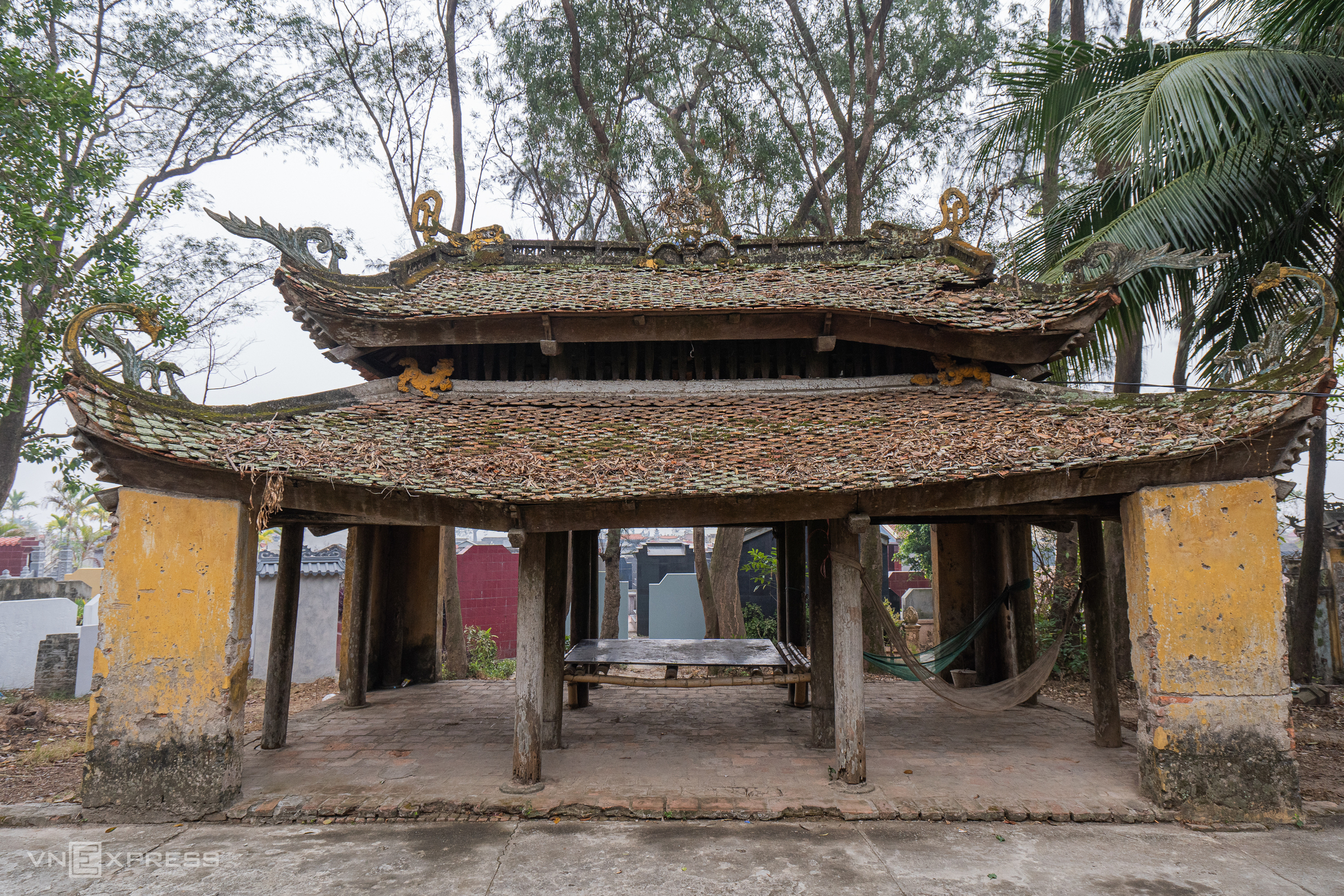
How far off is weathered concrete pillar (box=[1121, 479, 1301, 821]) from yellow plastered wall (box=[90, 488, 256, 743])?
23.0 feet

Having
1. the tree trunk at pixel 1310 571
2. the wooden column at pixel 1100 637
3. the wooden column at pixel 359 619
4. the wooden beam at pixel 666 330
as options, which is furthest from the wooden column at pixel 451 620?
the tree trunk at pixel 1310 571

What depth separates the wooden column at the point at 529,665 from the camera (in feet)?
20.1

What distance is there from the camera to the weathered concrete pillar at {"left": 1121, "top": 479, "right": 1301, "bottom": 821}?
5.44m

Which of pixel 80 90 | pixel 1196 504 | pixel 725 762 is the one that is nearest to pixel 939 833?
pixel 725 762

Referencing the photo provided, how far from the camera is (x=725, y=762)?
6785 millimetres

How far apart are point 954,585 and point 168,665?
8.76 metres

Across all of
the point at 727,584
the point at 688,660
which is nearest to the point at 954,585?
the point at 688,660

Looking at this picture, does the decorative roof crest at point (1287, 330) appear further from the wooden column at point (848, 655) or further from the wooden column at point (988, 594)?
the wooden column at point (988, 594)

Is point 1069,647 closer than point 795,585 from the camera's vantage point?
No

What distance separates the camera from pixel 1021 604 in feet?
30.5

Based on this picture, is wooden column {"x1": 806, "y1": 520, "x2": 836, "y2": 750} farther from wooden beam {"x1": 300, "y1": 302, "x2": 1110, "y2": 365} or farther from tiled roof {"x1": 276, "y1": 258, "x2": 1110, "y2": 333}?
tiled roof {"x1": 276, "y1": 258, "x2": 1110, "y2": 333}

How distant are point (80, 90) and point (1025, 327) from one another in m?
12.0

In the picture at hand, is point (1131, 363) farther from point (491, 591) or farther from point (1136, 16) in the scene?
point (491, 591)

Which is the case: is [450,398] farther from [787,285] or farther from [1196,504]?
[1196,504]
